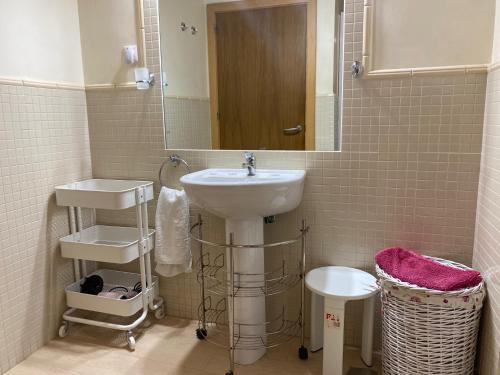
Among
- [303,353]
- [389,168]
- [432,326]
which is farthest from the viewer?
[303,353]

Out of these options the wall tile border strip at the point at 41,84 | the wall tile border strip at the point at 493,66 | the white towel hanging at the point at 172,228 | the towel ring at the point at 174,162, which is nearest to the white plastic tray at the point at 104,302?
the white towel hanging at the point at 172,228

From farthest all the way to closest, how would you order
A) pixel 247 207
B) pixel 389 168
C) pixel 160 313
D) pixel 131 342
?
pixel 160 313, pixel 131 342, pixel 389 168, pixel 247 207

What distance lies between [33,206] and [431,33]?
197 cm

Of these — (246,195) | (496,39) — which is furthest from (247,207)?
(496,39)

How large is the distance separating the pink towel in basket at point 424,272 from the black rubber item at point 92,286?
149 cm

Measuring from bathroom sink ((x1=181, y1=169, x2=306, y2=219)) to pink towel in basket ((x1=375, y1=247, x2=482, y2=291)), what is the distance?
0.46 meters

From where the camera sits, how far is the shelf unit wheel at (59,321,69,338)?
2012mm

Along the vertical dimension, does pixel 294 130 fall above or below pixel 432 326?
above

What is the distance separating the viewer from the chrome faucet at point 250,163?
1.76 meters

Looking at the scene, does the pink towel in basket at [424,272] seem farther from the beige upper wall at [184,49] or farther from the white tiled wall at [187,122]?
the beige upper wall at [184,49]

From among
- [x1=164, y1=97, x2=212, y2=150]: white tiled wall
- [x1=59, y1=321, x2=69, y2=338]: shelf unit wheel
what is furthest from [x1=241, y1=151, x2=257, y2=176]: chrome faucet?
[x1=59, y1=321, x2=69, y2=338]: shelf unit wheel

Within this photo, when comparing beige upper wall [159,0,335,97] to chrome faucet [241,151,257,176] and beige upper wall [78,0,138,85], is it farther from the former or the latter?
chrome faucet [241,151,257,176]

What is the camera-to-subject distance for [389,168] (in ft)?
5.56

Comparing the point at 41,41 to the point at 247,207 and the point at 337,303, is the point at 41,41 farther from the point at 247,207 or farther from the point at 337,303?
the point at 337,303
